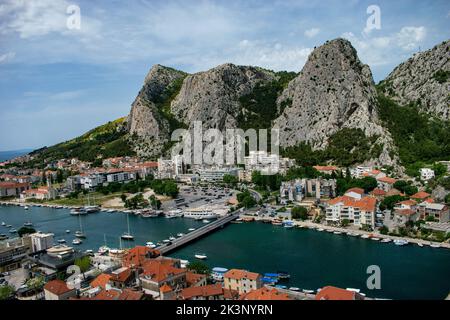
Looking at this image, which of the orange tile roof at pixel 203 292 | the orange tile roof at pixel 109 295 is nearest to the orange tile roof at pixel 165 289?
the orange tile roof at pixel 203 292

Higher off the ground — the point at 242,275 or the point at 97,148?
the point at 97,148

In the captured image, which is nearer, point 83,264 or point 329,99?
point 83,264

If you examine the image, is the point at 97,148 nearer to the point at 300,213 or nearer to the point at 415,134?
the point at 300,213

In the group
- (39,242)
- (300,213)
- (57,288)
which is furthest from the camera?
(300,213)

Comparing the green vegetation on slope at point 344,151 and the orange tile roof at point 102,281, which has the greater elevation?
the green vegetation on slope at point 344,151

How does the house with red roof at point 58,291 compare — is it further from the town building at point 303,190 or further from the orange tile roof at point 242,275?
the town building at point 303,190

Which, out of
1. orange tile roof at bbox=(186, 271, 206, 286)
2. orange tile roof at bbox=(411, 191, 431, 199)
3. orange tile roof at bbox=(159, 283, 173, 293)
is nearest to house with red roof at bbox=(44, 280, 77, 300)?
orange tile roof at bbox=(159, 283, 173, 293)

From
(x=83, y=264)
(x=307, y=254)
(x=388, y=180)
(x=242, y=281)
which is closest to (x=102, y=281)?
(x=83, y=264)
